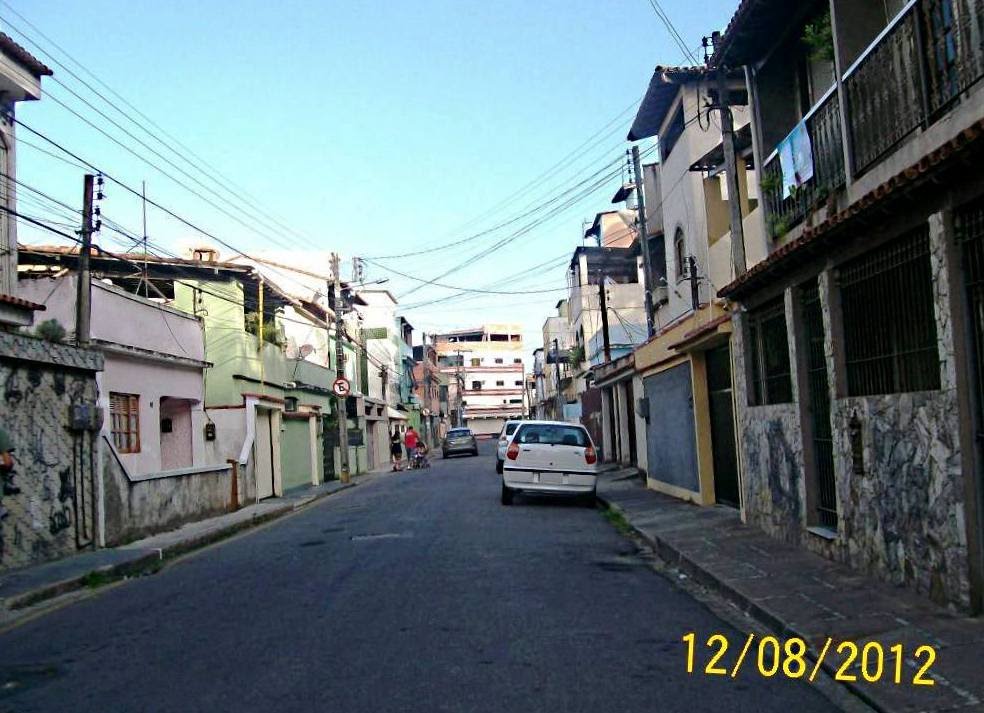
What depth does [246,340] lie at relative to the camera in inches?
1041

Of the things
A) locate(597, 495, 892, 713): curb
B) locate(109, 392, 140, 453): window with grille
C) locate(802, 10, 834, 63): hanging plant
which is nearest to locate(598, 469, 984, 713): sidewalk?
locate(597, 495, 892, 713): curb

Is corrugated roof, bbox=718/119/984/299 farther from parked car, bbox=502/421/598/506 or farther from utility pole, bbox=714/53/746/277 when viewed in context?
parked car, bbox=502/421/598/506

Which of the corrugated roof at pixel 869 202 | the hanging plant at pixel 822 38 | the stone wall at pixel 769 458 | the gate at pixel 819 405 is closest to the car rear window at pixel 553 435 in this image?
the stone wall at pixel 769 458

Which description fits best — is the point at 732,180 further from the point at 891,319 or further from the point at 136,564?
the point at 136,564

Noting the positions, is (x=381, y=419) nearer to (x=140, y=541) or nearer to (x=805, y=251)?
(x=140, y=541)

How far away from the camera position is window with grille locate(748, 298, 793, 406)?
454 inches

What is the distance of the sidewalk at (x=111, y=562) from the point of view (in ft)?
34.2

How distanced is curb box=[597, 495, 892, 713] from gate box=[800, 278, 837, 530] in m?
1.52

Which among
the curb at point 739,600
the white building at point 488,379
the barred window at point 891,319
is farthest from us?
the white building at point 488,379

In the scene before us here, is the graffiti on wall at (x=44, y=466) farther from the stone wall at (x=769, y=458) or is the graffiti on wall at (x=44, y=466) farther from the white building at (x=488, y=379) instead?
the white building at (x=488, y=379)

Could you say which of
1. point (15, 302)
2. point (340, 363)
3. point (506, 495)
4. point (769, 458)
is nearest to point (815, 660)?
point (769, 458)

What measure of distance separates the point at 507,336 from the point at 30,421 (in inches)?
4556

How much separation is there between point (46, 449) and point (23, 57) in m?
8.94

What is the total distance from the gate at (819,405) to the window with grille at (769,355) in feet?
2.13
